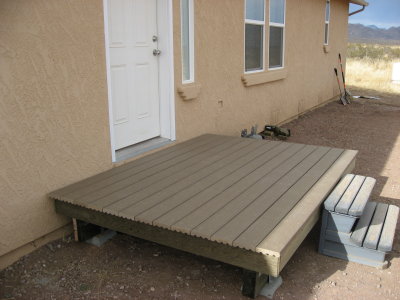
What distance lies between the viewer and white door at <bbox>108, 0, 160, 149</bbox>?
13.7ft

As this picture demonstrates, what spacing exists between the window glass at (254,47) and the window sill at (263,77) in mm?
148

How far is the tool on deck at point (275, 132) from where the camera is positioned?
730 centimetres

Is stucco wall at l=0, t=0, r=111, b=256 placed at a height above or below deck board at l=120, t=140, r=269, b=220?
above

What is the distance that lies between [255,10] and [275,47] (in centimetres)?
112

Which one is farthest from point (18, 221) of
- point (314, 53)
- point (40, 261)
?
point (314, 53)

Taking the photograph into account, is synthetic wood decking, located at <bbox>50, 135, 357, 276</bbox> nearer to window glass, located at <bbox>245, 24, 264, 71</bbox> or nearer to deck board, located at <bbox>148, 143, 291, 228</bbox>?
deck board, located at <bbox>148, 143, 291, 228</bbox>

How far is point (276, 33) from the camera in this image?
767 cm

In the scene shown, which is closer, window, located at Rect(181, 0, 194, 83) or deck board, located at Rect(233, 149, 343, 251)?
deck board, located at Rect(233, 149, 343, 251)

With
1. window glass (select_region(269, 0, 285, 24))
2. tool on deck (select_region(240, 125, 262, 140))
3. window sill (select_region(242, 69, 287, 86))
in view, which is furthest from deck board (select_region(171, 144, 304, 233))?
window glass (select_region(269, 0, 285, 24))

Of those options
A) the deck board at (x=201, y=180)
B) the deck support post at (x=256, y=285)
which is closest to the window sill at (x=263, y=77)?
the deck board at (x=201, y=180)

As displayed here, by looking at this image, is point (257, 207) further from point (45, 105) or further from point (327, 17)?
point (327, 17)

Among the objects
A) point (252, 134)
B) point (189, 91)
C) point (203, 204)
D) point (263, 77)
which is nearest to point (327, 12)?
point (263, 77)

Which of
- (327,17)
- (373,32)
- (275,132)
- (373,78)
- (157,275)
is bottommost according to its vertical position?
(157,275)

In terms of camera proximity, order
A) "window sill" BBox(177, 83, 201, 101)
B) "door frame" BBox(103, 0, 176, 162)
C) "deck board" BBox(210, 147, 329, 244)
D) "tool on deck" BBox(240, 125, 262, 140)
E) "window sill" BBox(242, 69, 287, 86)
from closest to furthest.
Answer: "deck board" BBox(210, 147, 329, 244)
"door frame" BBox(103, 0, 176, 162)
"window sill" BBox(177, 83, 201, 101)
"tool on deck" BBox(240, 125, 262, 140)
"window sill" BBox(242, 69, 287, 86)
